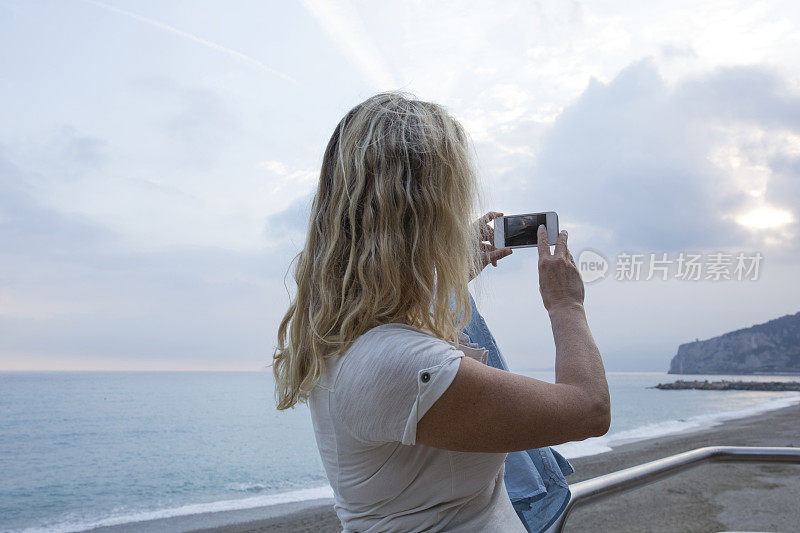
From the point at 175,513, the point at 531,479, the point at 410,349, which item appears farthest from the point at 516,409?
the point at 175,513

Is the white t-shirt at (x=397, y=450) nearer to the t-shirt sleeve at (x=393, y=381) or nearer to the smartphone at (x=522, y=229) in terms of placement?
the t-shirt sleeve at (x=393, y=381)

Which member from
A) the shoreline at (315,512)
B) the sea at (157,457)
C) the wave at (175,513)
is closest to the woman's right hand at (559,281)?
the sea at (157,457)

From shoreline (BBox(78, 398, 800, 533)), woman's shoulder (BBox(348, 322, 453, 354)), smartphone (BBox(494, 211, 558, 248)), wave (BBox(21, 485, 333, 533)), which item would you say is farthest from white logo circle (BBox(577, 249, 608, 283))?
wave (BBox(21, 485, 333, 533))

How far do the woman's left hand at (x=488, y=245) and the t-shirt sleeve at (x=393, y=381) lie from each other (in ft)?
1.58

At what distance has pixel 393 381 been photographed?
2.61ft

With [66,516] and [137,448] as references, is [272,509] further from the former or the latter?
[137,448]

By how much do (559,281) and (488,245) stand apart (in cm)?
33

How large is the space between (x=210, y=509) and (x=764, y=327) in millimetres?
94755

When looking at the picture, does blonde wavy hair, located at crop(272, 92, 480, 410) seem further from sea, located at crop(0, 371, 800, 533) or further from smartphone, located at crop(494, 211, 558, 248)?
sea, located at crop(0, 371, 800, 533)

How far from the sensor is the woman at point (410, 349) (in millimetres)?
804

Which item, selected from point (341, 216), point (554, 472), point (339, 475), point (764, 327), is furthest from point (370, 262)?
point (764, 327)

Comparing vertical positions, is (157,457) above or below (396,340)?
below

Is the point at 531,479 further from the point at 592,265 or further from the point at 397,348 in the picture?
the point at 397,348

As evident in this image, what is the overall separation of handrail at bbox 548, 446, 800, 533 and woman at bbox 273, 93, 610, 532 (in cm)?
41
